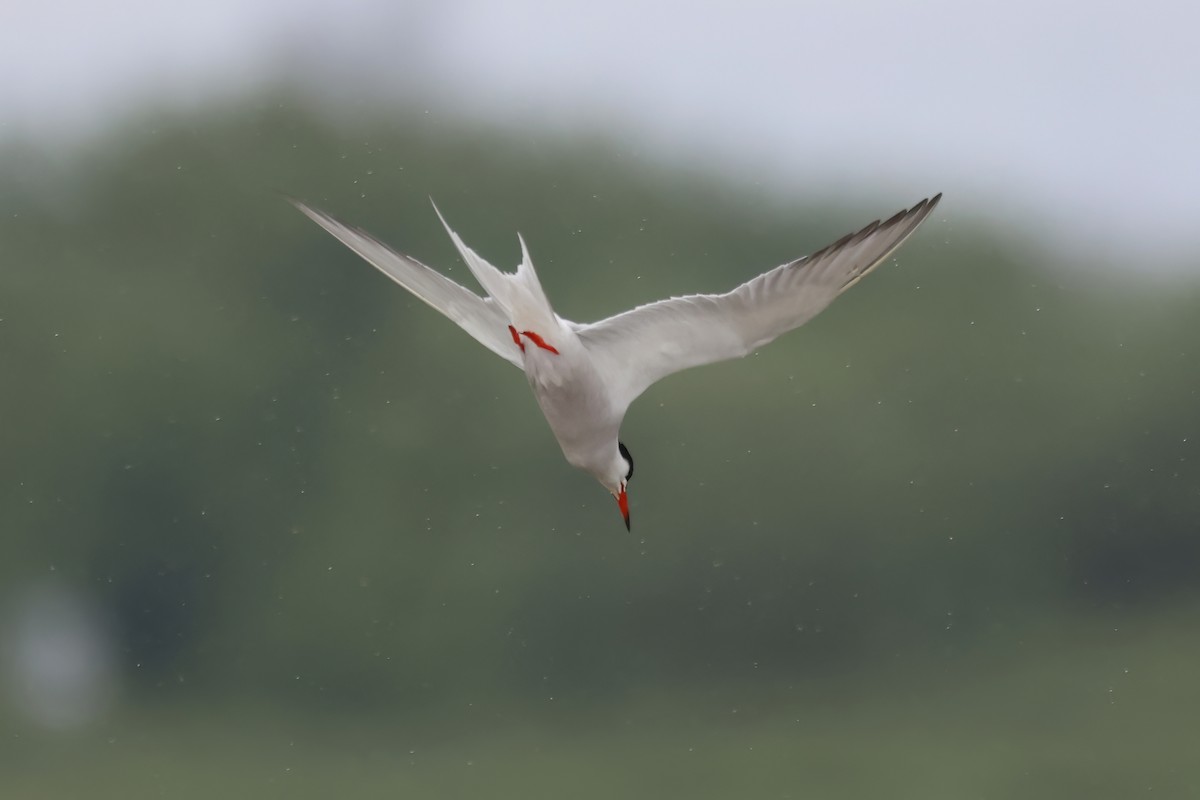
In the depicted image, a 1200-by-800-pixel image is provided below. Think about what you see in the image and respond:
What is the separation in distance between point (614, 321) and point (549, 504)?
1037cm

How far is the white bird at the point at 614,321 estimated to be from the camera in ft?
10.5

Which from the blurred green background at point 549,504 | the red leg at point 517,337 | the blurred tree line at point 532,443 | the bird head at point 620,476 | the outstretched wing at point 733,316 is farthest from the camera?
the blurred tree line at point 532,443

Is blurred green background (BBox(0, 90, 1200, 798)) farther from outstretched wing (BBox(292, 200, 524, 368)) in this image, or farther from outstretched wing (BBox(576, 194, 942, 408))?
outstretched wing (BBox(576, 194, 942, 408))

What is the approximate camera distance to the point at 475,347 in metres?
14.3

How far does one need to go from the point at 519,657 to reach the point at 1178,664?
5268 mm

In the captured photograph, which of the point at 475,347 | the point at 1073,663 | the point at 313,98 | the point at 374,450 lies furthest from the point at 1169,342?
the point at 313,98

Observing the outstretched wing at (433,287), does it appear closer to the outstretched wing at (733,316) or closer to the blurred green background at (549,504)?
the outstretched wing at (733,316)

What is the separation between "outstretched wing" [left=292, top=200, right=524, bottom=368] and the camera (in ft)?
11.1

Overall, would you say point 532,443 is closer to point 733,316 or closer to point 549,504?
point 549,504

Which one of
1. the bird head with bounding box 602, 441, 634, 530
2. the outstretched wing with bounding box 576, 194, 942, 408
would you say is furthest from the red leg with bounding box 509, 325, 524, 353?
the bird head with bounding box 602, 441, 634, 530

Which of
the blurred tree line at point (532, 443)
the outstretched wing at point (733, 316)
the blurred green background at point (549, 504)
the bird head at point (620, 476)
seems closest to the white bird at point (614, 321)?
the outstretched wing at point (733, 316)

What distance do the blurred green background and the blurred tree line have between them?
0.10 ft

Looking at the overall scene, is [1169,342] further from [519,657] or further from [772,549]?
[519,657]

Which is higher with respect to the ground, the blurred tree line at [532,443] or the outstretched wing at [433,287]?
the blurred tree line at [532,443]
